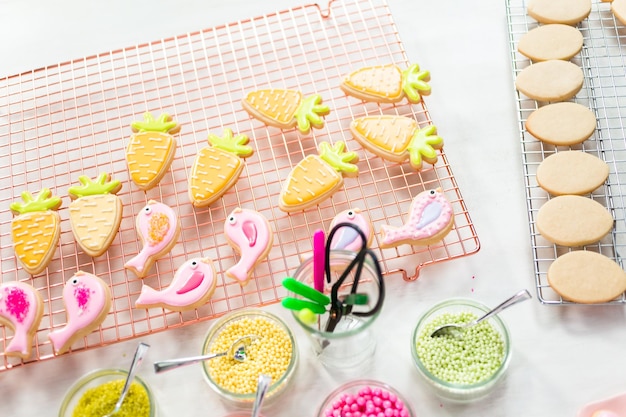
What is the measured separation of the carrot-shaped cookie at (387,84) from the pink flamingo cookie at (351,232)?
30 cm

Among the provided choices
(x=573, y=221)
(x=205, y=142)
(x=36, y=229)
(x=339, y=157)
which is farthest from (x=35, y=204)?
(x=573, y=221)

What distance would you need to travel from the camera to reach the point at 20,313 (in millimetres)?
1349

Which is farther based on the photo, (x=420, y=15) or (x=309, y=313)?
(x=420, y=15)

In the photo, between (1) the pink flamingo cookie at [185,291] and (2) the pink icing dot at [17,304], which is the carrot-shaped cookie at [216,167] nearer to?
(1) the pink flamingo cookie at [185,291]

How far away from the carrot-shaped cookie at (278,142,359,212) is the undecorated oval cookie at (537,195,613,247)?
0.40m

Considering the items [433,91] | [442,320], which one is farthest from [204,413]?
[433,91]

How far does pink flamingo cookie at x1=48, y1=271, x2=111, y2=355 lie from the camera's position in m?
1.33

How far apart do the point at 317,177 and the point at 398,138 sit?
7.7 inches

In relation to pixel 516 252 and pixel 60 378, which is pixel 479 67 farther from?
pixel 60 378

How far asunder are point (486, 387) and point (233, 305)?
507mm

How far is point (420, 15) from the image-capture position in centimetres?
179

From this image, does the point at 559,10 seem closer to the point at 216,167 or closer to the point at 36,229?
the point at 216,167

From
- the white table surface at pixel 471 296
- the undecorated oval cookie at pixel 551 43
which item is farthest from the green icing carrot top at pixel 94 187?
the undecorated oval cookie at pixel 551 43

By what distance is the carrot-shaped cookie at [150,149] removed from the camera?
1503mm
